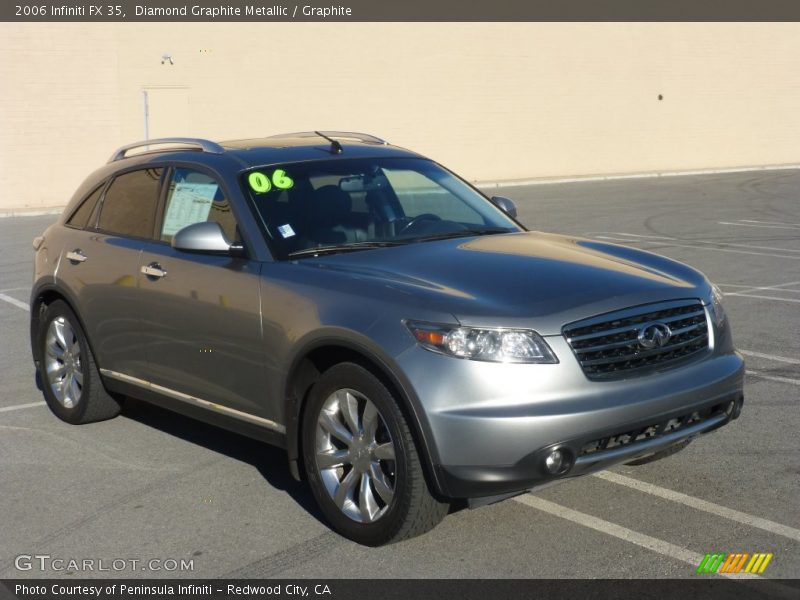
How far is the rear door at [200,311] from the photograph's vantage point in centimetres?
548

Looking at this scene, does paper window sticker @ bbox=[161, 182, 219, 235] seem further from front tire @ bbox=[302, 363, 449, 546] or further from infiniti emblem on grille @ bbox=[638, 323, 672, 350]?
infiniti emblem on grille @ bbox=[638, 323, 672, 350]

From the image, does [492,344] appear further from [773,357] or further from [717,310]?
[773,357]

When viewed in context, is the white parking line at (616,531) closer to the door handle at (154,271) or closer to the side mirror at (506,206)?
the side mirror at (506,206)

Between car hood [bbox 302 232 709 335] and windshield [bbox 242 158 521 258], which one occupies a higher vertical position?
windshield [bbox 242 158 521 258]

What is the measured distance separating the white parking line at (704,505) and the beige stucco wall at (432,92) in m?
23.0

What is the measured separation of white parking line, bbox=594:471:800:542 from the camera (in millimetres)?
4910

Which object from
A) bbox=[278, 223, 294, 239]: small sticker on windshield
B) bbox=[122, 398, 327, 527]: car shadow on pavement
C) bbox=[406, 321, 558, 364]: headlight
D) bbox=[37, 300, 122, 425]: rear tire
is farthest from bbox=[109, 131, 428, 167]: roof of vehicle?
bbox=[406, 321, 558, 364]: headlight

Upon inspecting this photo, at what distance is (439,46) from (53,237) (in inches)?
1006

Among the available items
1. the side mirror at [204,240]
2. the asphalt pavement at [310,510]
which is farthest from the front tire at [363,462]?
the side mirror at [204,240]

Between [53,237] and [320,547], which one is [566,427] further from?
[53,237]

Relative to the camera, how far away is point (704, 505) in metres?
5.25

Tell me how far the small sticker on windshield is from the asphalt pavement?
1295mm
